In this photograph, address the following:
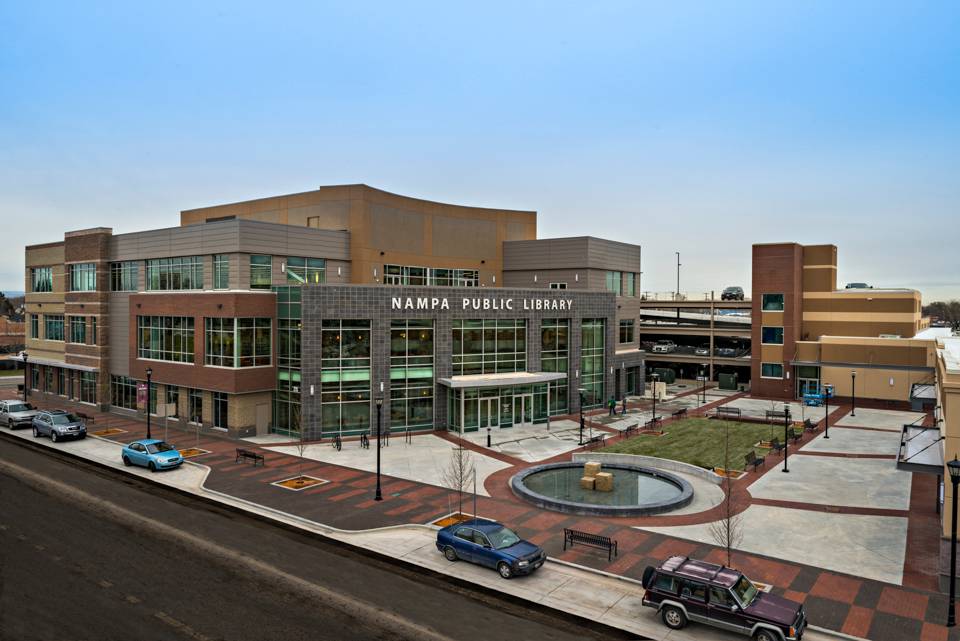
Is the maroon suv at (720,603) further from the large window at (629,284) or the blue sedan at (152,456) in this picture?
the large window at (629,284)

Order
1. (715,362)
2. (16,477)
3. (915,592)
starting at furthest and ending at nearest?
1. (715,362)
2. (16,477)
3. (915,592)

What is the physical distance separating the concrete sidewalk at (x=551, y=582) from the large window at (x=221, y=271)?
2110cm

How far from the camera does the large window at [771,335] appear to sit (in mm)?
64000

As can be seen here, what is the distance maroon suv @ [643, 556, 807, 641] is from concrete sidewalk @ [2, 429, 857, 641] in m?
0.46

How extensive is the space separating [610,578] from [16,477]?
3094 centimetres

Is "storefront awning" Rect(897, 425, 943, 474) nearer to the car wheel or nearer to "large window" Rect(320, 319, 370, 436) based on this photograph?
the car wheel

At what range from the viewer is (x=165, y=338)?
4869cm

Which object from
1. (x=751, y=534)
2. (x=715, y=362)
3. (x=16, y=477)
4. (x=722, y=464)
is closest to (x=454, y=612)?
(x=751, y=534)

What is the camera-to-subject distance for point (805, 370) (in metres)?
62.5

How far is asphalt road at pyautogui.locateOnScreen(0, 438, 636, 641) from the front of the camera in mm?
16875

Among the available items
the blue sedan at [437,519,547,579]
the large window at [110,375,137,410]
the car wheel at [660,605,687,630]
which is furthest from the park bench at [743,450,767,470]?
the large window at [110,375,137,410]

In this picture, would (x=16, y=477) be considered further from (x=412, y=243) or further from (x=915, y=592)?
(x=915, y=592)

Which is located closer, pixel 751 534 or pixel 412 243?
pixel 751 534

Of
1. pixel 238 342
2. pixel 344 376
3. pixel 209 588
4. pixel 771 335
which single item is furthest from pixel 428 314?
pixel 771 335
